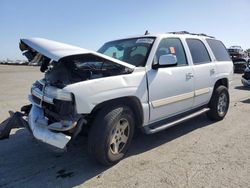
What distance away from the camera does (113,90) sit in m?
3.72

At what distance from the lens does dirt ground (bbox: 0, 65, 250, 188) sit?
3.49 metres

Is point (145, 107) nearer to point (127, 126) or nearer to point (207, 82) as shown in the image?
point (127, 126)

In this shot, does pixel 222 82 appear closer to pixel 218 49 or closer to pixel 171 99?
pixel 218 49

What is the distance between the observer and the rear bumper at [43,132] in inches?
131

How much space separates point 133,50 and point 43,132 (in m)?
2.13

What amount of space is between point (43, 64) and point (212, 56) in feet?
12.2

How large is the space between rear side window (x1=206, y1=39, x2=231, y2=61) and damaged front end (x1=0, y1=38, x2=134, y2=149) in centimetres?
304

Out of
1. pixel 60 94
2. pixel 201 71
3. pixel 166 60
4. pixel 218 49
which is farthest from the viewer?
Answer: pixel 218 49

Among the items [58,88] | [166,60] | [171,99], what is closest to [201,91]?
[171,99]

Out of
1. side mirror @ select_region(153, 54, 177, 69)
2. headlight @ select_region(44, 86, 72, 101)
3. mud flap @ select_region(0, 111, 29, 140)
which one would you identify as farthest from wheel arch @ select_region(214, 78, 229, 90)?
mud flap @ select_region(0, 111, 29, 140)

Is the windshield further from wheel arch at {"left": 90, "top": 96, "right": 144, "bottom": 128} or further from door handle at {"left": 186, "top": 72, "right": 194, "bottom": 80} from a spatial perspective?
door handle at {"left": 186, "top": 72, "right": 194, "bottom": 80}

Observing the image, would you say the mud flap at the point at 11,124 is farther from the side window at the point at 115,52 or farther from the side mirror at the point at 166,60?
the side mirror at the point at 166,60

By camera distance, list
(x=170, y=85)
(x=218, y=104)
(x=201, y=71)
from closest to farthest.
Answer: (x=170, y=85), (x=201, y=71), (x=218, y=104)

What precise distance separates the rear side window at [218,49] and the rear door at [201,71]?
0.39 metres
